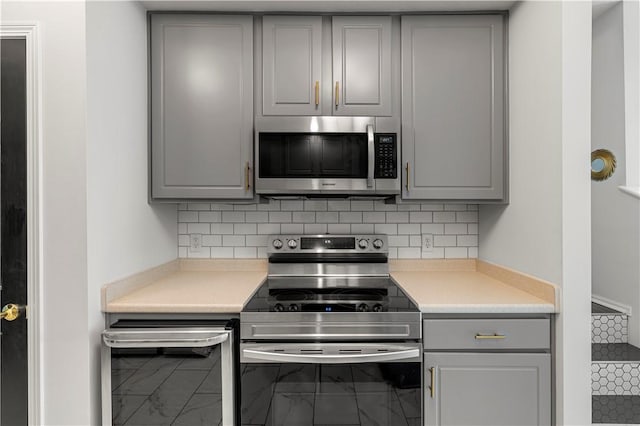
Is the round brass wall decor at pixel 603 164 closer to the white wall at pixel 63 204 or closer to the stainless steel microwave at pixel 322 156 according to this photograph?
the stainless steel microwave at pixel 322 156

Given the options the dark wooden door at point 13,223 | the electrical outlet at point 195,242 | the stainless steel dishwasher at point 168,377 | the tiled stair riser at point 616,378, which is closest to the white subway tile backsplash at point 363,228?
the electrical outlet at point 195,242

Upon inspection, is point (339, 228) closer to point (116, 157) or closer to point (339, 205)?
point (339, 205)

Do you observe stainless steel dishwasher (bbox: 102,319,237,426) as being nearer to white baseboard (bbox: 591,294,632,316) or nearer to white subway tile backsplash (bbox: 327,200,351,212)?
white subway tile backsplash (bbox: 327,200,351,212)

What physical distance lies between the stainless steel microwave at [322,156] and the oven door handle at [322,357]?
816 millimetres

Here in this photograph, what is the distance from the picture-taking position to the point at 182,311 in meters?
1.71

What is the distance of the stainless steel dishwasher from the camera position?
5.25 ft

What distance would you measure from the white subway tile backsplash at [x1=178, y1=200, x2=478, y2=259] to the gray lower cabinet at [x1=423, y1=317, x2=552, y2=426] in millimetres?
859

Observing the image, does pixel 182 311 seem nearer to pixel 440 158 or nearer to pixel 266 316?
pixel 266 316

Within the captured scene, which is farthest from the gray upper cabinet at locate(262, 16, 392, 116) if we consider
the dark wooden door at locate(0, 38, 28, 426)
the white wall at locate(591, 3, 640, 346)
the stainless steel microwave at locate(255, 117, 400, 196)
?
the white wall at locate(591, 3, 640, 346)

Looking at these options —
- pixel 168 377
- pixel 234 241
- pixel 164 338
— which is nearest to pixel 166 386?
pixel 168 377

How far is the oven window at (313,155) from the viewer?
210 centimetres

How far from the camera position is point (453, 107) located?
2.15 m

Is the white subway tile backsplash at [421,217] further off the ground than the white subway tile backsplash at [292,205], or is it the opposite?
the white subway tile backsplash at [292,205]

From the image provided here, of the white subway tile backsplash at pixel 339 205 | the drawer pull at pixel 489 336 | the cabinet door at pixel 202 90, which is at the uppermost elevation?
the cabinet door at pixel 202 90
